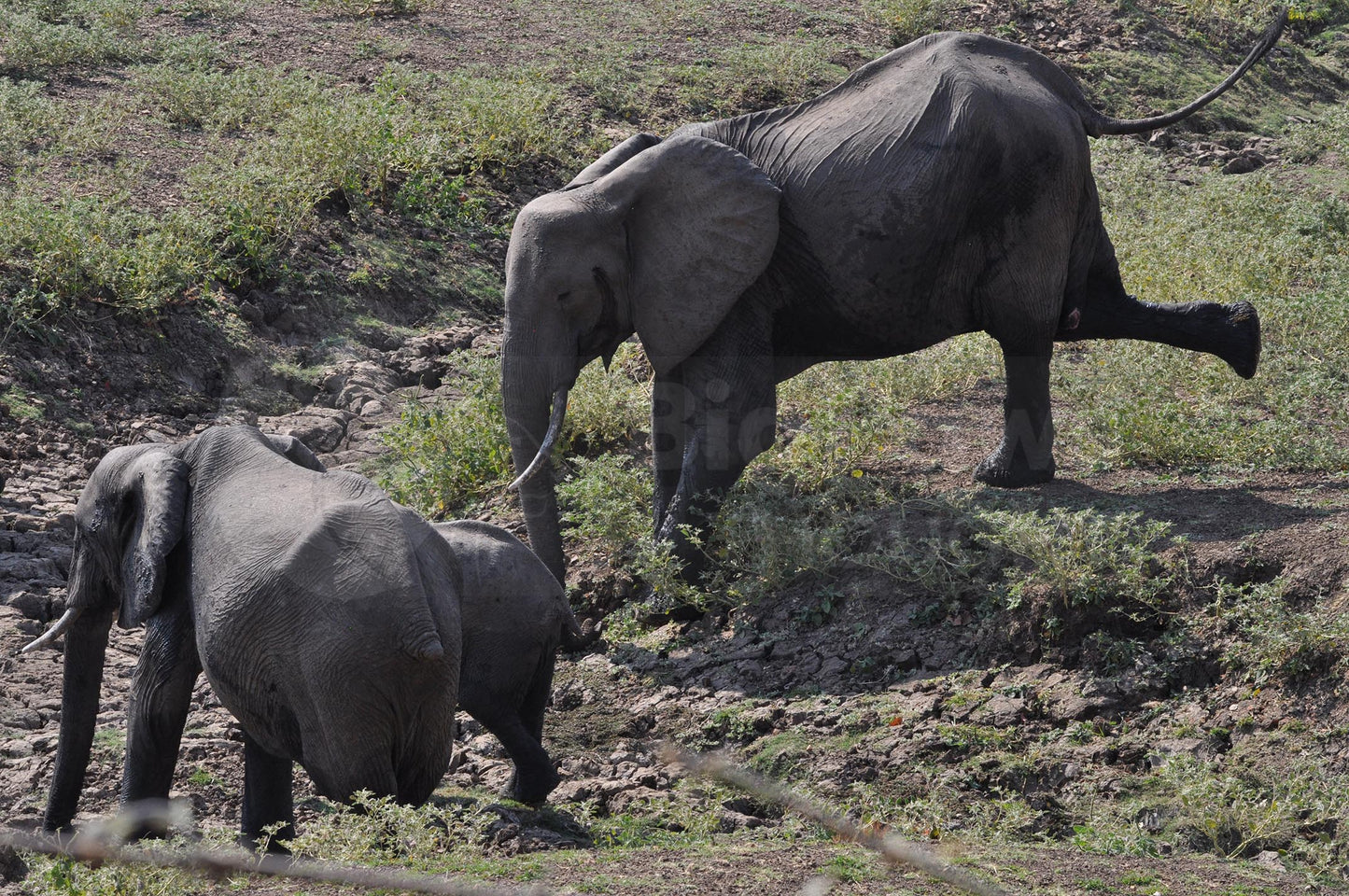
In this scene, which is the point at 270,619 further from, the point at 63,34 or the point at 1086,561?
the point at 63,34

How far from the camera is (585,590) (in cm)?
809

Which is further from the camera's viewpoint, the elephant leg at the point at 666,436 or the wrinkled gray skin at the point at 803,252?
the elephant leg at the point at 666,436

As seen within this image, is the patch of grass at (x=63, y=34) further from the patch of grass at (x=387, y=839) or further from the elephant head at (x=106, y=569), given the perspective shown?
the patch of grass at (x=387, y=839)

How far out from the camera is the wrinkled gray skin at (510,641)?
19.2 feet

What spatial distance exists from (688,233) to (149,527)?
3144 mm

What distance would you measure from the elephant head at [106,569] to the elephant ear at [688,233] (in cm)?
267

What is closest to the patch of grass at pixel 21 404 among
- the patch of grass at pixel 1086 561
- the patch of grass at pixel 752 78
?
the patch of grass at pixel 1086 561

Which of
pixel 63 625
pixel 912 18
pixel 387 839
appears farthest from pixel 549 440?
pixel 912 18

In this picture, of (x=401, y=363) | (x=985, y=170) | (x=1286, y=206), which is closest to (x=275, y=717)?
(x=985, y=170)

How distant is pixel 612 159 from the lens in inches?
316

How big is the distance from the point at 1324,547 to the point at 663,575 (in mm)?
2990

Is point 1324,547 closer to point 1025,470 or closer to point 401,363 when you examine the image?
point 1025,470

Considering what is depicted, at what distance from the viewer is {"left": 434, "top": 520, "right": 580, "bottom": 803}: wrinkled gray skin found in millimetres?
5863

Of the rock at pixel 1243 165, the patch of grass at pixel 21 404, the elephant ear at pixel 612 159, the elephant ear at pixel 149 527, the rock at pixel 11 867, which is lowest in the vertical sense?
the rock at pixel 11 867
